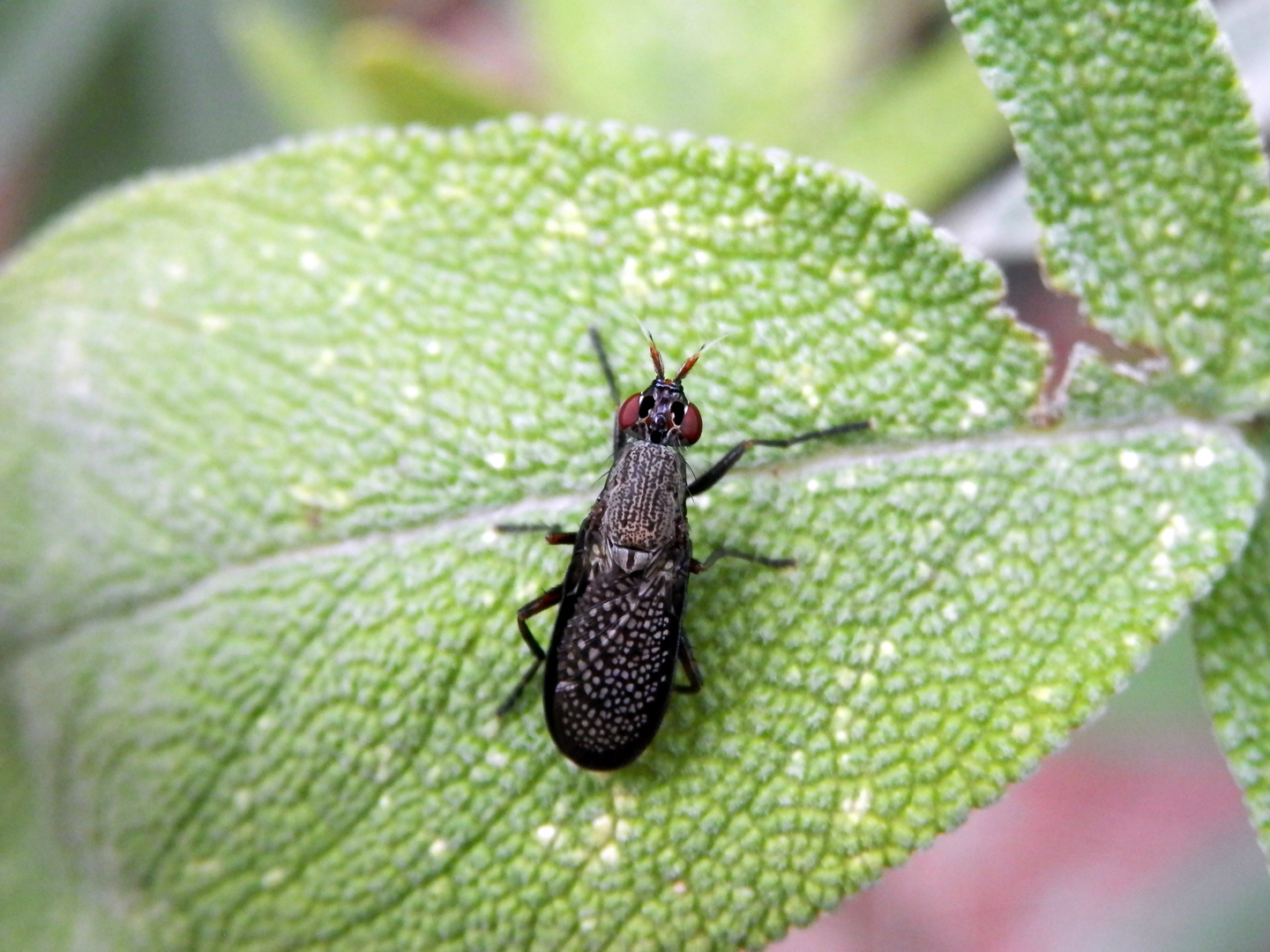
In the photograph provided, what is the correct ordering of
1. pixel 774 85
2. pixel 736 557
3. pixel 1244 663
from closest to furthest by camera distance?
pixel 1244 663 < pixel 736 557 < pixel 774 85

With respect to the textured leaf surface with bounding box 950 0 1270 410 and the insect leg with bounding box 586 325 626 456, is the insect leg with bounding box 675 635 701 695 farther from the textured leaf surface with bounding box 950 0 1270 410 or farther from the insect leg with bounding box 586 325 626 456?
the textured leaf surface with bounding box 950 0 1270 410

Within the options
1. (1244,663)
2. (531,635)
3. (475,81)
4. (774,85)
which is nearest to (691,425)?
(531,635)

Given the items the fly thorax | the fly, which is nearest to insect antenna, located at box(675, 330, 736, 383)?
the fly

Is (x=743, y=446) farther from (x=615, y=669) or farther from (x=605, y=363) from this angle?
(x=615, y=669)

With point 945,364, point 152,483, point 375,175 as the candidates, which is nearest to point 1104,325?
point 945,364

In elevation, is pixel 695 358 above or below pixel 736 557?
above

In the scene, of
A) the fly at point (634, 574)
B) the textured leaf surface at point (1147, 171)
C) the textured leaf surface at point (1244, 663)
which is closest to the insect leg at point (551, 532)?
the fly at point (634, 574)
